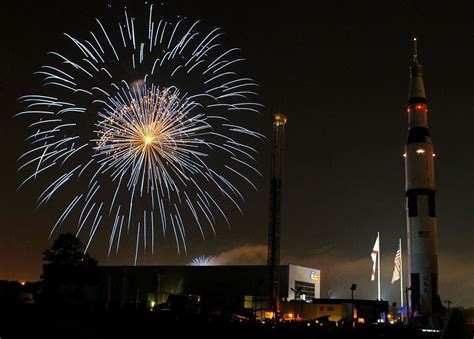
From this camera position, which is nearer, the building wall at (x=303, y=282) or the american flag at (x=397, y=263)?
the american flag at (x=397, y=263)

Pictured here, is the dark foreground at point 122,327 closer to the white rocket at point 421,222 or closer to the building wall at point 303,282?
the white rocket at point 421,222

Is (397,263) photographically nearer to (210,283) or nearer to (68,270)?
(210,283)

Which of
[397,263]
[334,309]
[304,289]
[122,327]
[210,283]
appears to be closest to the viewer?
[122,327]

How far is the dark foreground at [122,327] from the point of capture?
3228cm

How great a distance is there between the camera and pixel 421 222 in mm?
70562

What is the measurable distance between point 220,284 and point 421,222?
4370cm

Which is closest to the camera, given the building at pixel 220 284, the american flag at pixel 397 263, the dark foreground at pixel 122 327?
the dark foreground at pixel 122 327

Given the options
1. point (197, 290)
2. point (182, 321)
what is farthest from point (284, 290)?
point (182, 321)

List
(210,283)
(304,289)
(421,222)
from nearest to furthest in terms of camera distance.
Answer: (421,222), (304,289), (210,283)

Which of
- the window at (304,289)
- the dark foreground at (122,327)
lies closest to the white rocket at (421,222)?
the window at (304,289)

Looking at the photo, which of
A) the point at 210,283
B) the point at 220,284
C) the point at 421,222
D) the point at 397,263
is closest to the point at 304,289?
the point at 220,284

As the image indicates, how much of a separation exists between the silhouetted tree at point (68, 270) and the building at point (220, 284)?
19.4ft

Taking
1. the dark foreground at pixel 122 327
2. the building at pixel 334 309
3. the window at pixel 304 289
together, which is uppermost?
the window at pixel 304 289

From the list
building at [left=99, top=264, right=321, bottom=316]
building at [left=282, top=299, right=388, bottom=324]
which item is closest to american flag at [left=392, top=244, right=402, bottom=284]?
building at [left=282, top=299, right=388, bottom=324]
